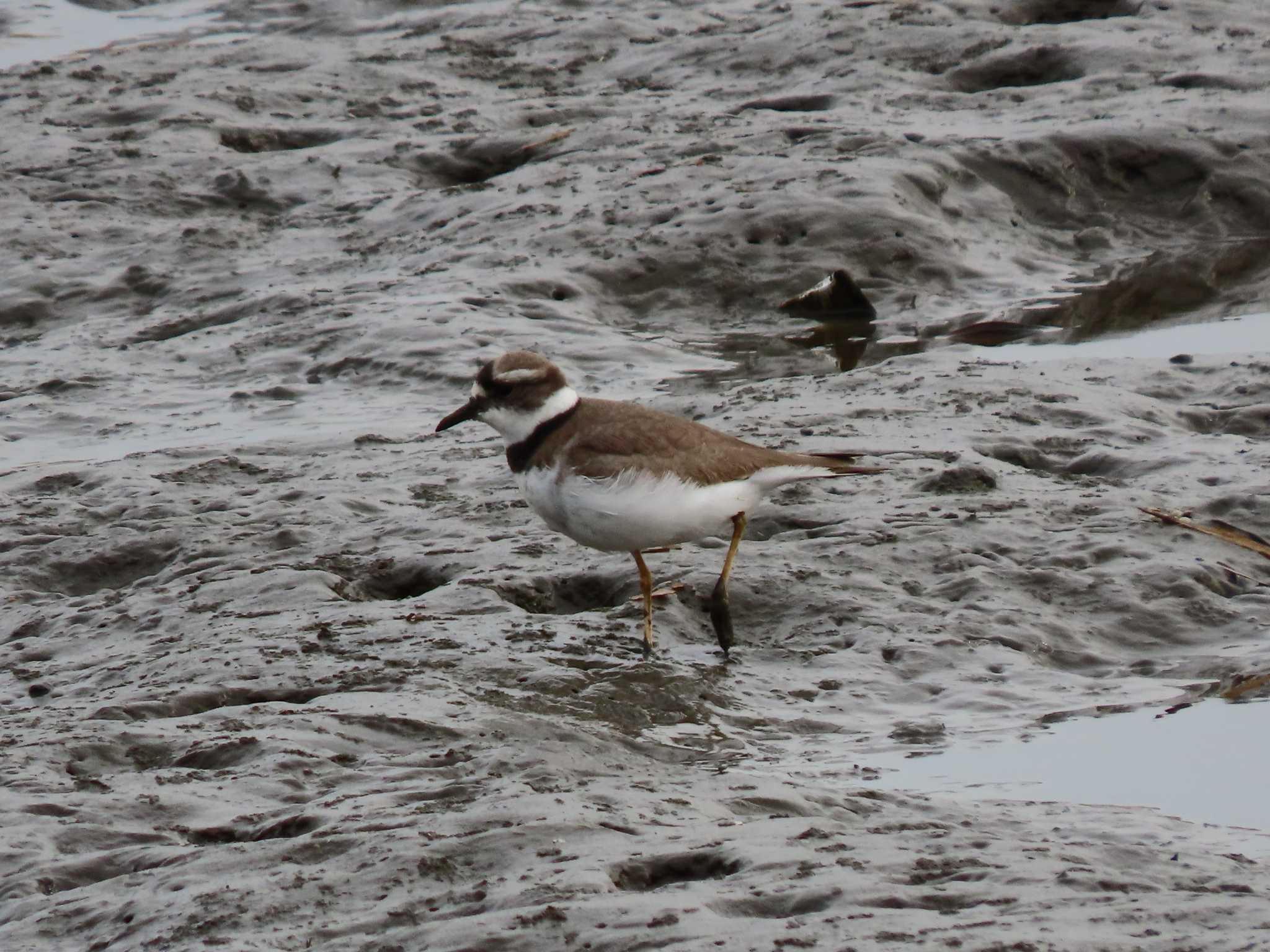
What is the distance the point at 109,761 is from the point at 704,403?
4247 mm

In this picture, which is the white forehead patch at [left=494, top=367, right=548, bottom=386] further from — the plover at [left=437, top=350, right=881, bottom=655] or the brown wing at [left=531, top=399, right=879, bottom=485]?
the brown wing at [left=531, top=399, right=879, bottom=485]

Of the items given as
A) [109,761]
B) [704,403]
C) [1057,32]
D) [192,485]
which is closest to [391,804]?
[109,761]

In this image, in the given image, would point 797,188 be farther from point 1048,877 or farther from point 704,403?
point 1048,877

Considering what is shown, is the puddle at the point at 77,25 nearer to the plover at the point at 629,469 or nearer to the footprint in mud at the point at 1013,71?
the footprint in mud at the point at 1013,71

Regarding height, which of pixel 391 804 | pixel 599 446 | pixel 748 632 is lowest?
pixel 748 632

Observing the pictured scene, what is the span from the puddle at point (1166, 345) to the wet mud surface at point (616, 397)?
0.23m

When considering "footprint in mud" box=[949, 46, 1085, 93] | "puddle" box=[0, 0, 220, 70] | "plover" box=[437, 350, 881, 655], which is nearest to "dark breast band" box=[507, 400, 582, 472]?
"plover" box=[437, 350, 881, 655]

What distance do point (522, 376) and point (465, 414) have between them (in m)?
0.35

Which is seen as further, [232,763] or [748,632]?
[748,632]

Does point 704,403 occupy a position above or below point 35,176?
below

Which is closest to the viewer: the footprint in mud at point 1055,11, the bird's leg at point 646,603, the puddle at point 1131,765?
the puddle at point 1131,765

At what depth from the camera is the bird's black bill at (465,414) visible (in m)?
6.68

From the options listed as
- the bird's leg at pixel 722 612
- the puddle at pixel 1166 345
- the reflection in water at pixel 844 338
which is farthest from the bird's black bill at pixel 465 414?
the puddle at pixel 1166 345

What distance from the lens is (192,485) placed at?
8.09m
